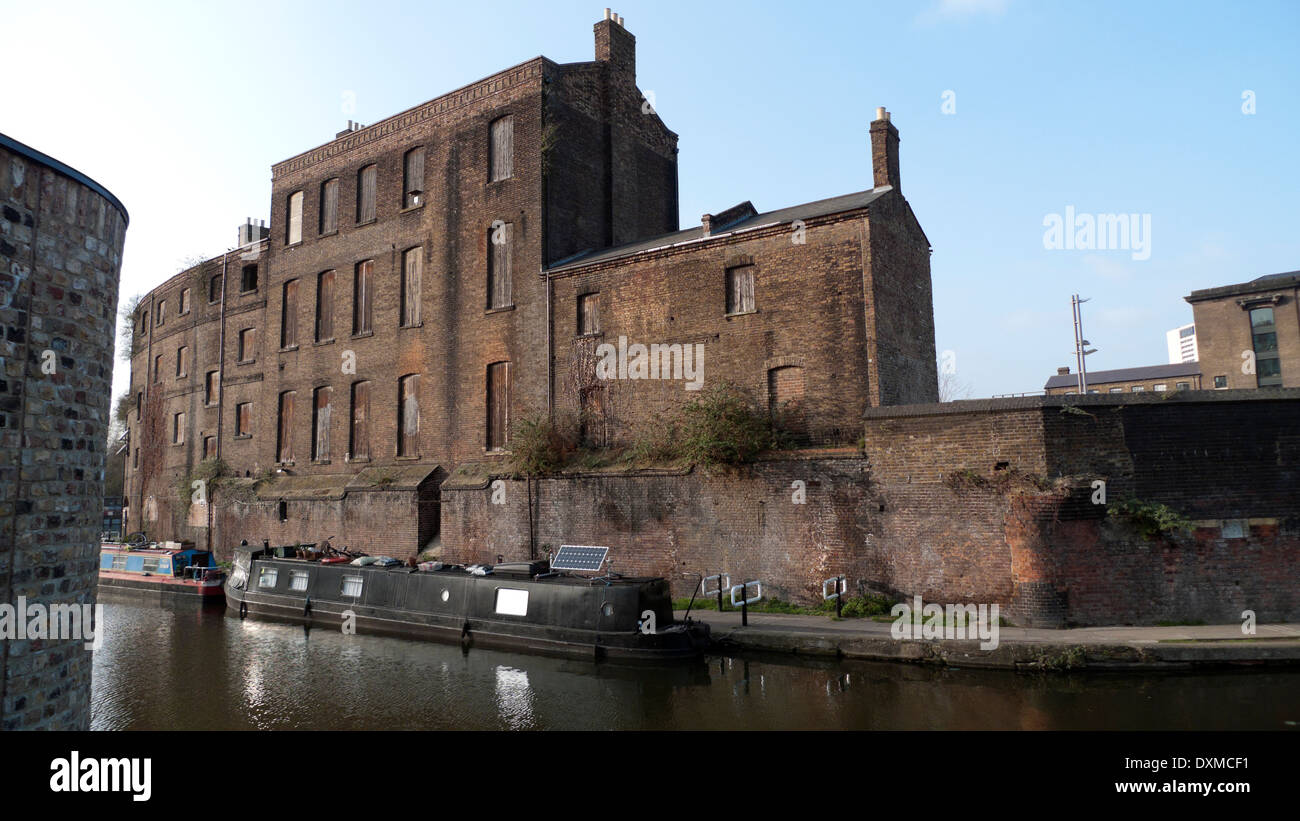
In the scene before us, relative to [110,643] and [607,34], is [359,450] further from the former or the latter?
[607,34]

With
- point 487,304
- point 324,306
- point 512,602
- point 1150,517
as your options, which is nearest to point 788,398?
point 1150,517

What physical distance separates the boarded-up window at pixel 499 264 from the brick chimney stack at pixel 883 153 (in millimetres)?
9097

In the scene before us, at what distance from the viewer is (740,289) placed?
15.8 m

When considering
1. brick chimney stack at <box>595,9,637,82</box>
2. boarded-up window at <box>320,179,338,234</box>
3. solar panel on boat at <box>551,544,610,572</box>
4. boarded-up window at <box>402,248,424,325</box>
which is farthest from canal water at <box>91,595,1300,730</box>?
brick chimney stack at <box>595,9,637,82</box>

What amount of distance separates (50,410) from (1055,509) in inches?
471

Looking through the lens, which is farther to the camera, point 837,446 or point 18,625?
point 837,446

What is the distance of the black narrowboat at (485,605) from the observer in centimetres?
1191

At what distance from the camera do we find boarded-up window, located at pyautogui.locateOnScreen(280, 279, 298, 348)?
973 inches

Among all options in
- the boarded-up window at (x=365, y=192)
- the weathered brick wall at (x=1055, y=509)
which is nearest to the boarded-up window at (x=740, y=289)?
the weathered brick wall at (x=1055, y=509)

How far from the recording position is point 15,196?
14.4ft

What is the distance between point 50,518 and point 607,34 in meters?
20.3

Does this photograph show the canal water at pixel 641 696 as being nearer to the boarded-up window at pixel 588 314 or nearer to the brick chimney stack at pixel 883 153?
the boarded-up window at pixel 588 314
